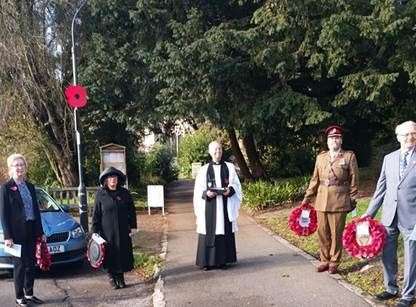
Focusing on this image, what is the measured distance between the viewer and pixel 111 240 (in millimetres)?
8242

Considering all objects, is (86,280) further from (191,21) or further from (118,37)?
(118,37)

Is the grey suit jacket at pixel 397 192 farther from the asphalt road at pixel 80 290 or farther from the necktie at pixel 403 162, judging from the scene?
the asphalt road at pixel 80 290

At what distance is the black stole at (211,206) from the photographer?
8711 millimetres

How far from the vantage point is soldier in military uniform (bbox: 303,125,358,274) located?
7887 mm

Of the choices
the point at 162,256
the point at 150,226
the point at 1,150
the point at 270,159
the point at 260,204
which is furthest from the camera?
the point at 270,159

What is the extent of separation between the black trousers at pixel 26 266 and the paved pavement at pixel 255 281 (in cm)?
176

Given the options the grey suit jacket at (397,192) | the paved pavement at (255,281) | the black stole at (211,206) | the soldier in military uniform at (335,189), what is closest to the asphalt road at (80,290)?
the paved pavement at (255,281)

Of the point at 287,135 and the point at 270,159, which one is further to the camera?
the point at 270,159

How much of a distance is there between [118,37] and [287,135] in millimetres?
6633

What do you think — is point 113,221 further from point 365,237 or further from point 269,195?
point 269,195

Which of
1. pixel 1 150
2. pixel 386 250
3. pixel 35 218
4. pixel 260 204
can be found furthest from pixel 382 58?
pixel 1 150

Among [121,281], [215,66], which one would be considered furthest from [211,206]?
[215,66]

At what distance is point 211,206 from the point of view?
8.80 meters

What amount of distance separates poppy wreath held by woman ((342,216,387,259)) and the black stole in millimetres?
2282
